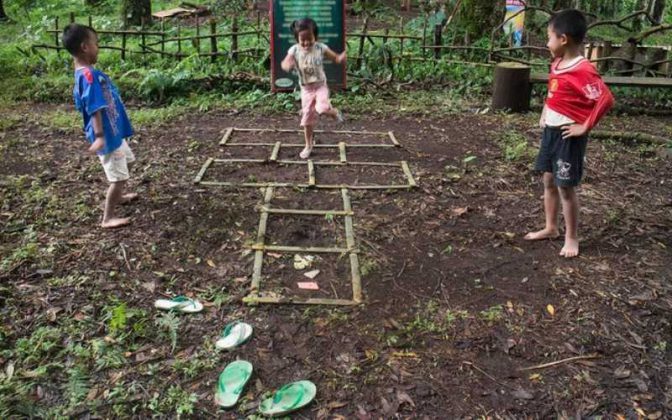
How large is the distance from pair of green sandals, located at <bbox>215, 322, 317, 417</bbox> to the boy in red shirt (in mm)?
2154

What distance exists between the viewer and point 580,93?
3.36 m

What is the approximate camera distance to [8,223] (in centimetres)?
411

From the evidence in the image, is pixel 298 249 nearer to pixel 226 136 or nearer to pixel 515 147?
pixel 226 136

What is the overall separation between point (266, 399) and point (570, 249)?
2.38 meters

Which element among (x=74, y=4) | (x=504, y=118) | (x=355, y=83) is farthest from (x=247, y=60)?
(x=74, y=4)

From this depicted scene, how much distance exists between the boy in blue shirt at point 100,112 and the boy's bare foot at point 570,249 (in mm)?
3179

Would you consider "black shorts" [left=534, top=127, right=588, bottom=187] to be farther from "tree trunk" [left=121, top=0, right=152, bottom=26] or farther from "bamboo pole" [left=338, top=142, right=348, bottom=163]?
"tree trunk" [left=121, top=0, right=152, bottom=26]

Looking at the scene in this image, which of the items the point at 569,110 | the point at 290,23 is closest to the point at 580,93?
the point at 569,110

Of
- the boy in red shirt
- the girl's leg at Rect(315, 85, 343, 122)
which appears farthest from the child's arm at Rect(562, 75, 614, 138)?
the girl's leg at Rect(315, 85, 343, 122)

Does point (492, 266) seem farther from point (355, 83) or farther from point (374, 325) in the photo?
point (355, 83)

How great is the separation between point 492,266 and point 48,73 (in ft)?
25.2

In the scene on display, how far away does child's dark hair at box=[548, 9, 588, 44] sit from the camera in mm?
3271

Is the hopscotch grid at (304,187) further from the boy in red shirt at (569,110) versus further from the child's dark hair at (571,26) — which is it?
the child's dark hair at (571,26)

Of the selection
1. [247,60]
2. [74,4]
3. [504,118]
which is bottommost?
[504,118]
